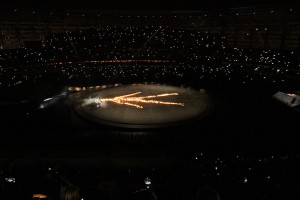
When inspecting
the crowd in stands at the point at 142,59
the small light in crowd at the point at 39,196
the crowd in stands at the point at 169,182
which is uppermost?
Answer: the crowd in stands at the point at 142,59

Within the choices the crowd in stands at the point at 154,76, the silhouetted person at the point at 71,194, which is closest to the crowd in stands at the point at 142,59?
the crowd in stands at the point at 154,76

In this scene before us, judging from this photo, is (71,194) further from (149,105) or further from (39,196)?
(149,105)

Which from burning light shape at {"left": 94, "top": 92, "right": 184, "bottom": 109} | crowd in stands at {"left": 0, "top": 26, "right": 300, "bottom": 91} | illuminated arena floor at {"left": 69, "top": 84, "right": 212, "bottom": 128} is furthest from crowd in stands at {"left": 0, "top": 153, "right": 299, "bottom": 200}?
crowd in stands at {"left": 0, "top": 26, "right": 300, "bottom": 91}

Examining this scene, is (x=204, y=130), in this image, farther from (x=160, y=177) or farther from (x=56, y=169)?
(x=56, y=169)

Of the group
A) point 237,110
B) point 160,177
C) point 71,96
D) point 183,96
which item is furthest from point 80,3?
point 160,177

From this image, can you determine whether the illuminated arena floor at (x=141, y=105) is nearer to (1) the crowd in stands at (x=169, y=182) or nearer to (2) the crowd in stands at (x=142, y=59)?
(2) the crowd in stands at (x=142, y=59)

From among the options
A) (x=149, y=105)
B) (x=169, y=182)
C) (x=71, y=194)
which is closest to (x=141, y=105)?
(x=149, y=105)

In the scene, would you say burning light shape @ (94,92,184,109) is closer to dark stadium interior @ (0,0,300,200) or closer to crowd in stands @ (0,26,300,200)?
dark stadium interior @ (0,0,300,200)
